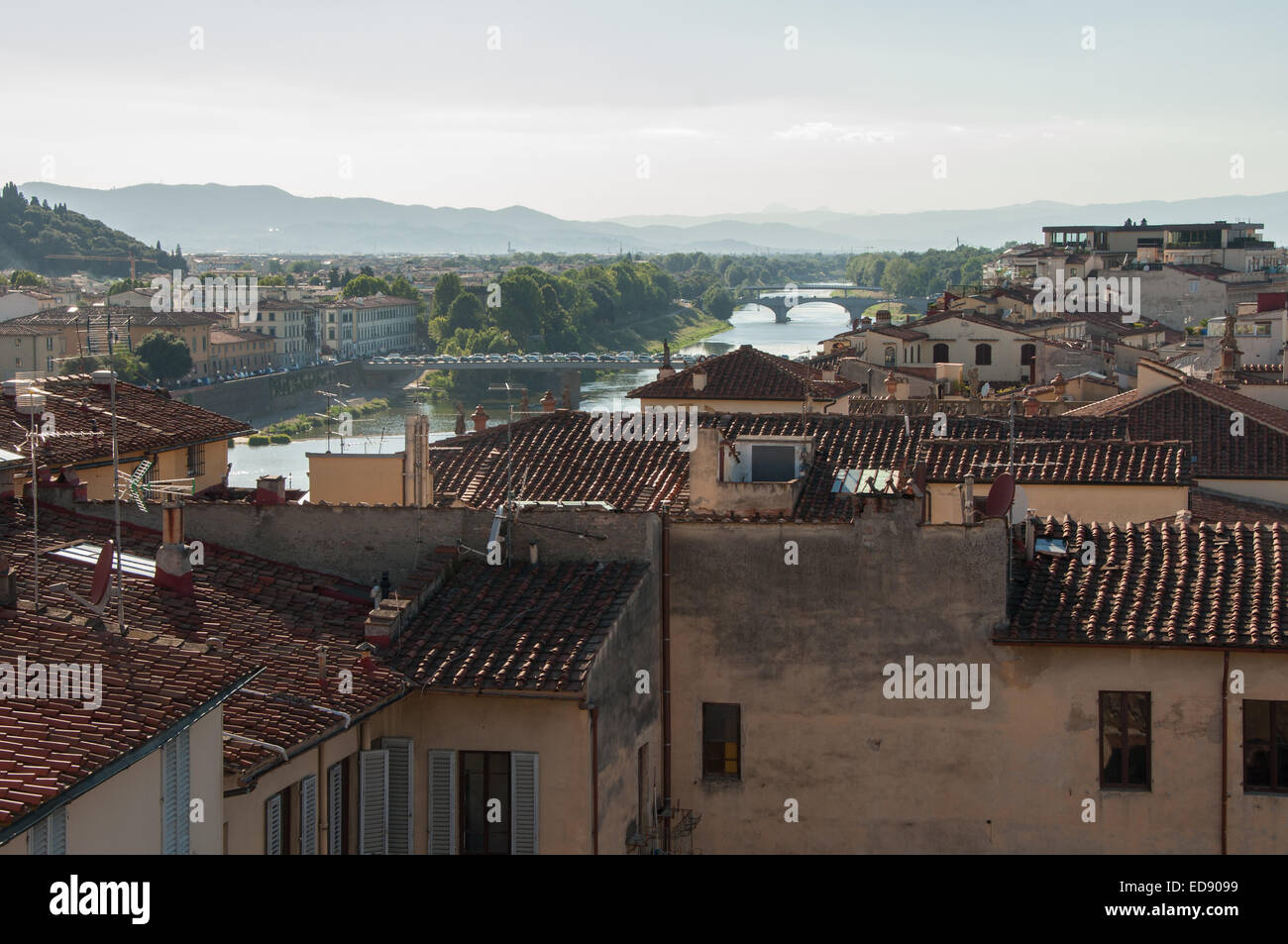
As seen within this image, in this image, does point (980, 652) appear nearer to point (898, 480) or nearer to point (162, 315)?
point (898, 480)

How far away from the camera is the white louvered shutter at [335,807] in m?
8.04

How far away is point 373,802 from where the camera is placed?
8.43 meters

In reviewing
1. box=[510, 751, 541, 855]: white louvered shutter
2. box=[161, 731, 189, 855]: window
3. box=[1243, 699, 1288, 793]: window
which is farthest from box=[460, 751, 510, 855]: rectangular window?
box=[1243, 699, 1288, 793]: window

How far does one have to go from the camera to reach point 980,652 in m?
9.88

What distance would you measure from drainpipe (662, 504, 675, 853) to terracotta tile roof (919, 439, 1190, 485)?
18.8 feet

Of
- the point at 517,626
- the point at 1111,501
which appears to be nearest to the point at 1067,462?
the point at 1111,501

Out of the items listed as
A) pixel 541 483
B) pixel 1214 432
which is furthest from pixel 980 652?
pixel 1214 432

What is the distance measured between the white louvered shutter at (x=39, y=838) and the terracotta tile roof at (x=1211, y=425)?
662 inches

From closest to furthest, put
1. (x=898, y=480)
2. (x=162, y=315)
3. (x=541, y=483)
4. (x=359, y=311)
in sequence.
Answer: (x=898, y=480)
(x=541, y=483)
(x=162, y=315)
(x=359, y=311)

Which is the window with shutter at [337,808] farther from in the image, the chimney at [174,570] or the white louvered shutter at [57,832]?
the white louvered shutter at [57,832]

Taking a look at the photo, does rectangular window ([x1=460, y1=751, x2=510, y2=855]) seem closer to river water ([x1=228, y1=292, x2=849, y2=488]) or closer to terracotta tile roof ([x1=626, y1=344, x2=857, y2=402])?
river water ([x1=228, y1=292, x2=849, y2=488])

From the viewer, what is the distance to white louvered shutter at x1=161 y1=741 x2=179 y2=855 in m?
6.31
